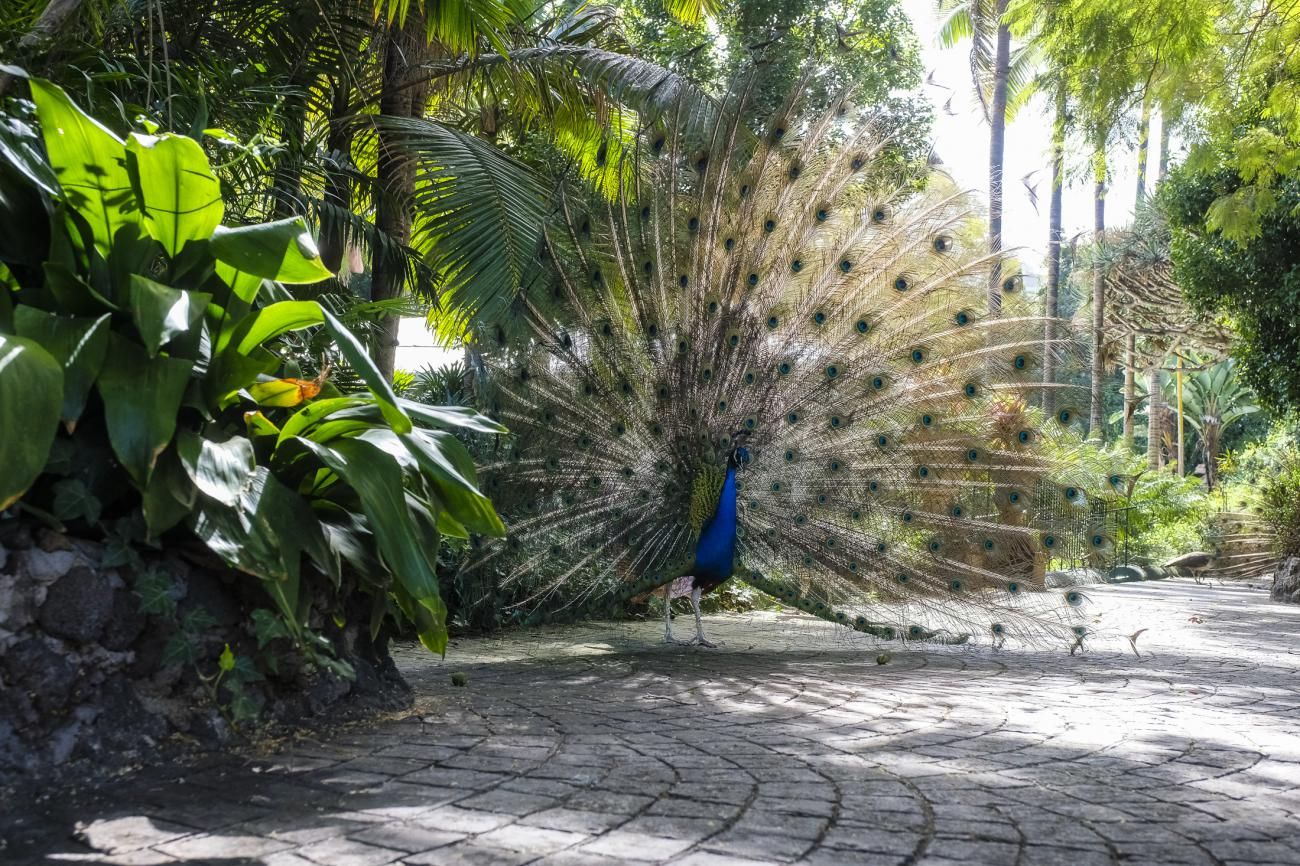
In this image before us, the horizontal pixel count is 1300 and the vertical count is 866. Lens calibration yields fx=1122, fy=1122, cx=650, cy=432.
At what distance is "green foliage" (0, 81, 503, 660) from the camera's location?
147 inches

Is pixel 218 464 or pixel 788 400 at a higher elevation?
pixel 788 400

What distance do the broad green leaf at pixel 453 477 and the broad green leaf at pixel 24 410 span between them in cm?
124

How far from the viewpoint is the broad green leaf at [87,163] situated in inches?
153

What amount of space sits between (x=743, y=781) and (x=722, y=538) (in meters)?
3.44

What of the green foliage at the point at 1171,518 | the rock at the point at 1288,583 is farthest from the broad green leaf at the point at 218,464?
the green foliage at the point at 1171,518

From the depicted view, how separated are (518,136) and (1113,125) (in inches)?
217

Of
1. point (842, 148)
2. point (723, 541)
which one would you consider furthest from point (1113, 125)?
point (723, 541)

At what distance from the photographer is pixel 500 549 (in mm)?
7359

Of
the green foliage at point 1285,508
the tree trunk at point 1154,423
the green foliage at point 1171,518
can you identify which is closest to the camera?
the green foliage at point 1285,508

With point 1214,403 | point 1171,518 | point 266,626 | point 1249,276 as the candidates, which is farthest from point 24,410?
point 1214,403

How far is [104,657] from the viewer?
369cm

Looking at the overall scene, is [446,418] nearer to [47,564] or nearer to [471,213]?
[47,564]

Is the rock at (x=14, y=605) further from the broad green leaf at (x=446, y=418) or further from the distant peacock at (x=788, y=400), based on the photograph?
the distant peacock at (x=788, y=400)

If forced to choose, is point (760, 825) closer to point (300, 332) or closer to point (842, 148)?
point (300, 332)
